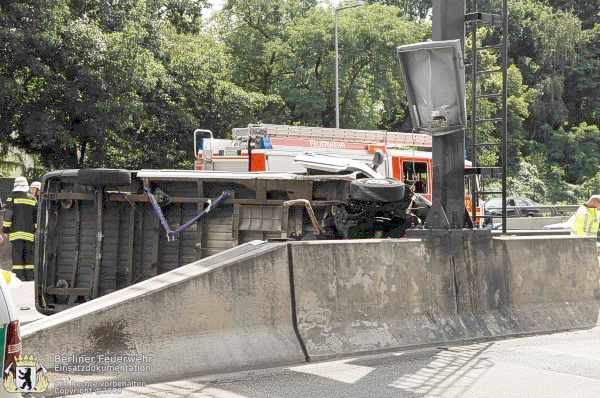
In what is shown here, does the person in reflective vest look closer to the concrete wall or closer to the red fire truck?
the concrete wall

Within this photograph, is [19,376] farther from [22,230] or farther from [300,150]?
[300,150]

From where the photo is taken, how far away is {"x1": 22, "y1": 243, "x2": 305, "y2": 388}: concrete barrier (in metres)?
6.45

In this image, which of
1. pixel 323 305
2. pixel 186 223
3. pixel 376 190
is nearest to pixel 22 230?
pixel 186 223

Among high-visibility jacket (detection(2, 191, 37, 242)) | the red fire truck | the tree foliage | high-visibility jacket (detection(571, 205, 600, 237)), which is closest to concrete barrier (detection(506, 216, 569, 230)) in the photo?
the tree foliage

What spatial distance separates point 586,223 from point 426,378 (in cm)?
695

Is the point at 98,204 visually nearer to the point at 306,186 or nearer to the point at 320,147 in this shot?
the point at 306,186

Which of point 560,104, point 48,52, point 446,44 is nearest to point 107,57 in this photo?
point 48,52

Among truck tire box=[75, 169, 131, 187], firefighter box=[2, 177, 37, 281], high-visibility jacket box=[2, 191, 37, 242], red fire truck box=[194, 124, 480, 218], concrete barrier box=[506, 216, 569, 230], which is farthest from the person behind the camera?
concrete barrier box=[506, 216, 569, 230]

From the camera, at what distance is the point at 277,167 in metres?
18.8

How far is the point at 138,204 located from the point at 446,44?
4.15 meters

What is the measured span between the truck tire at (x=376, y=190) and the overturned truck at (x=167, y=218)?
0.02 metres

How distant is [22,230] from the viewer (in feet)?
47.9

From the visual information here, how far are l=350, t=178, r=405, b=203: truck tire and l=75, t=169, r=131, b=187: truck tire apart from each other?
265 centimetres

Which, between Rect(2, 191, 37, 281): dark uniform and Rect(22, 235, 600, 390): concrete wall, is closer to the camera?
Rect(22, 235, 600, 390): concrete wall
